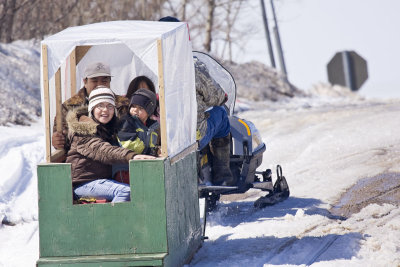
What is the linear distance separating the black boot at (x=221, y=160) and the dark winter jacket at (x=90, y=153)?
2.56 metres

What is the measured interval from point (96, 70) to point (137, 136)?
5.67ft

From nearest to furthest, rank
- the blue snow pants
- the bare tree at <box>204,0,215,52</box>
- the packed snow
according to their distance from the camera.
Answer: the packed snow, the blue snow pants, the bare tree at <box>204,0,215,52</box>

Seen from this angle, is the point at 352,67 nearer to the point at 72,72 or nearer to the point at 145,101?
the point at 72,72

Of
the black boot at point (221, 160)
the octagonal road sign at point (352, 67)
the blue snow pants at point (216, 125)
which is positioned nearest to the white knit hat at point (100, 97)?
the blue snow pants at point (216, 125)

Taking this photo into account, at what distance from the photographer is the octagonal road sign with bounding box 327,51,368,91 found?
91.8 feet

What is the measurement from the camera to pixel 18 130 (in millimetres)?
12594

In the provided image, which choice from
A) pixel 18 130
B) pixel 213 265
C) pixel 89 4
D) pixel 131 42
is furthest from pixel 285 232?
pixel 89 4

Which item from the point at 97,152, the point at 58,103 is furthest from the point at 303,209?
the point at 97,152

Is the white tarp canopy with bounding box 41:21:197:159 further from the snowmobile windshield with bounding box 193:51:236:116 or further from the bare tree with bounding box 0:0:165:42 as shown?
the bare tree with bounding box 0:0:165:42

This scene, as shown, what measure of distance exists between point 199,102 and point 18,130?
523 centimetres

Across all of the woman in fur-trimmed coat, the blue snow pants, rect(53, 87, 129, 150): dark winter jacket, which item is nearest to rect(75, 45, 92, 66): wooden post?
rect(53, 87, 129, 150): dark winter jacket

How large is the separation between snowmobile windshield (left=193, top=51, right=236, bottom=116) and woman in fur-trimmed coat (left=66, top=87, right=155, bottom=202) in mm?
2314

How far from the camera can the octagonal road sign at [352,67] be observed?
91.8ft

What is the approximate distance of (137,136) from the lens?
6566mm
